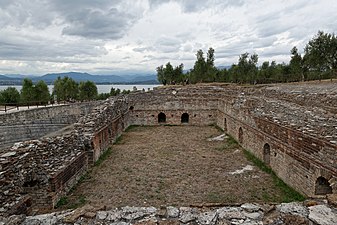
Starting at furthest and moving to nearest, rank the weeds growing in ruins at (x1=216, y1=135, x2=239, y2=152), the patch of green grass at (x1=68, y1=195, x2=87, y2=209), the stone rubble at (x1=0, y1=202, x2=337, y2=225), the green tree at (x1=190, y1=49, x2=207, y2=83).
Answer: the green tree at (x1=190, y1=49, x2=207, y2=83) → the weeds growing in ruins at (x1=216, y1=135, x2=239, y2=152) → the patch of green grass at (x1=68, y1=195, x2=87, y2=209) → the stone rubble at (x1=0, y1=202, x2=337, y2=225)

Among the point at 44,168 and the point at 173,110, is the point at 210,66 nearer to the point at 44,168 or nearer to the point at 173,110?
the point at 173,110

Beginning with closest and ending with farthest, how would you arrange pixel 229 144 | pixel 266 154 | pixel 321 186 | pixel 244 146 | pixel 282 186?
pixel 321 186
pixel 282 186
pixel 266 154
pixel 244 146
pixel 229 144

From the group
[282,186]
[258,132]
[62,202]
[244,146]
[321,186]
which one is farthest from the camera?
[244,146]

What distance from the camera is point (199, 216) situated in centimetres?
439

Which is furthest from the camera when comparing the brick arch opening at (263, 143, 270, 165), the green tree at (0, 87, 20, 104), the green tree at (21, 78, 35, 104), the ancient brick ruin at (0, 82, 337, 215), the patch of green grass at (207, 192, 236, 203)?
the green tree at (0, 87, 20, 104)

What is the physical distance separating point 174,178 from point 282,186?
3.95 m

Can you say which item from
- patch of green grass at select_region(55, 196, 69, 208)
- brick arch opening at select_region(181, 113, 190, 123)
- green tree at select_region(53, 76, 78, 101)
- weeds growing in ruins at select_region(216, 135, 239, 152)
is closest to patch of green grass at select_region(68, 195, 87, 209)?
patch of green grass at select_region(55, 196, 69, 208)

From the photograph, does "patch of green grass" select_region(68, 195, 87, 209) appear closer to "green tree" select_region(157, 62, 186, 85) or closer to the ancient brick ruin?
the ancient brick ruin

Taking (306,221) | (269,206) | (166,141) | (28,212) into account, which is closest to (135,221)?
(269,206)

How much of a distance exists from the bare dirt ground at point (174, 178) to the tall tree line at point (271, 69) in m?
26.5

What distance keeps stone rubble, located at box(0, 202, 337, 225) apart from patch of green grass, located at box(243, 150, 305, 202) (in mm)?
4895

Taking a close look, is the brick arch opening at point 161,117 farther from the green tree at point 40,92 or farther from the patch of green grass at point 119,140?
the green tree at point 40,92

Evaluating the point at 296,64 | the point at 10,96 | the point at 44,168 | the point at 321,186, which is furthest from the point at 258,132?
the point at 10,96

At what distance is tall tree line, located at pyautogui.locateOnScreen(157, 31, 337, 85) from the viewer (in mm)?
36031
